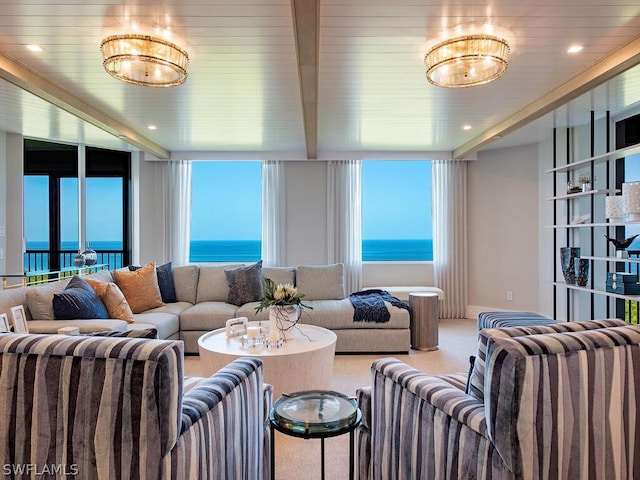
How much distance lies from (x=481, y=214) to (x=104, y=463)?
5.89m

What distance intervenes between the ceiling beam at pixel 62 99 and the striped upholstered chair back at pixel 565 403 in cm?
361

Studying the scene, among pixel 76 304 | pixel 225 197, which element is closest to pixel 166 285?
pixel 76 304

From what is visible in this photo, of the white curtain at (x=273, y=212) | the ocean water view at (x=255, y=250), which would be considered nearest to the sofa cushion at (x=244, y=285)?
the white curtain at (x=273, y=212)

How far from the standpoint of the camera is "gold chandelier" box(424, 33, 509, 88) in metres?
2.46

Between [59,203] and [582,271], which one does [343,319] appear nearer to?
[582,271]

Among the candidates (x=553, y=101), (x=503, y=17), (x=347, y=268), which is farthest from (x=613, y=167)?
(x=347, y=268)

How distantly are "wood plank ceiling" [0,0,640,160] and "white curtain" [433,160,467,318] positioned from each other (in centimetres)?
93

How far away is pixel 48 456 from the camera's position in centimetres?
120

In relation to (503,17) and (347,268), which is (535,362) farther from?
(347,268)

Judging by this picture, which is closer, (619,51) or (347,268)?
(619,51)

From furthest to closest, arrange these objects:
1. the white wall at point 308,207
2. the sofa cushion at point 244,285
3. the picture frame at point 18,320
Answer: the white wall at point 308,207
the sofa cushion at point 244,285
the picture frame at point 18,320

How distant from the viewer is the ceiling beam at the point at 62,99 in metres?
2.90

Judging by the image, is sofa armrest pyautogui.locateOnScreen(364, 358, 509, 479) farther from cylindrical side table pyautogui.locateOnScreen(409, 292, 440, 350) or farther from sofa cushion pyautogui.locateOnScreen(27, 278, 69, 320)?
sofa cushion pyautogui.locateOnScreen(27, 278, 69, 320)

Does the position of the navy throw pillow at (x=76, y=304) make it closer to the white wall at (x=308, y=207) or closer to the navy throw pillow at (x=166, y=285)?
the navy throw pillow at (x=166, y=285)
